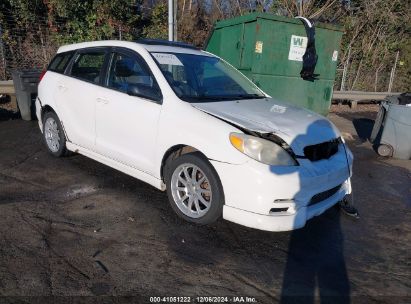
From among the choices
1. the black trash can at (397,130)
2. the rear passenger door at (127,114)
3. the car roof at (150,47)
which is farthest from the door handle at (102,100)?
the black trash can at (397,130)

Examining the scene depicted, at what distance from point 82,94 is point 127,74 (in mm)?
749

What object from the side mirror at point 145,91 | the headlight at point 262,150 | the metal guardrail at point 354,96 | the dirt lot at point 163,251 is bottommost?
the metal guardrail at point 354,96

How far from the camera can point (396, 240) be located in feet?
11.8

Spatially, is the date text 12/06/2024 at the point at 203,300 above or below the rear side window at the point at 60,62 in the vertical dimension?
below

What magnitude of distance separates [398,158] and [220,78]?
409 cm

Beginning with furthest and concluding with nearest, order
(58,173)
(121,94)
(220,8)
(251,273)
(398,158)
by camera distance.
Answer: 1. (220,8)
2. (398,158)
3. (58,173)
4. (121,94)
5. (251,273)

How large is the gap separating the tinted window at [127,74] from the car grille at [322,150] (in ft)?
5.53

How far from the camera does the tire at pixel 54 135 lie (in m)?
5.14

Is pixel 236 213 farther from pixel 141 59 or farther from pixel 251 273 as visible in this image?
pixel 141 59

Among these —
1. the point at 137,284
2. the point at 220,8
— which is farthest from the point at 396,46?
the point at 137,284

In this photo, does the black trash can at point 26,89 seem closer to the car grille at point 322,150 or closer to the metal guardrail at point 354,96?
the car grille at point 322,150

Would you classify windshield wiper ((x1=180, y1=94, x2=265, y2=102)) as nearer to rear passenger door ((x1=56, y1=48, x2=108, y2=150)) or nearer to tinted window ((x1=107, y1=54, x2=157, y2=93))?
tinted window ((x1=107, y1=54, x2=157, y2=93))

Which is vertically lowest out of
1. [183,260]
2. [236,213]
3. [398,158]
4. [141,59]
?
[398,158]

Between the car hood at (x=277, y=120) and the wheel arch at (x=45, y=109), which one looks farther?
the wheel arch at (x=45, y=109)
